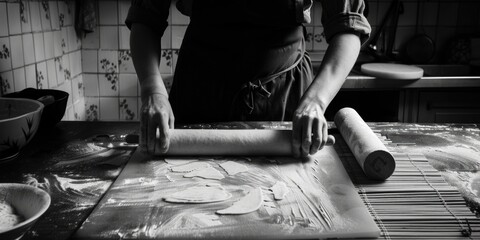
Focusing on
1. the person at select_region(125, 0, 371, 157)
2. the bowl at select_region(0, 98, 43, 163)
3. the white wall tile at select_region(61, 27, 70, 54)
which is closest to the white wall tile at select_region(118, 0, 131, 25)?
the white wall tile at select_region(61, 27, 70, 54)

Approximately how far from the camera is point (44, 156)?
92 cm

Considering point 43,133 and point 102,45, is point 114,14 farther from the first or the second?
point 43,133

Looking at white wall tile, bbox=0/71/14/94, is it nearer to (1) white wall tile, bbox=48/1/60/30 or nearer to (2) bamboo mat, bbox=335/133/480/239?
(1) white wall tile, bbox=48/1/60/30

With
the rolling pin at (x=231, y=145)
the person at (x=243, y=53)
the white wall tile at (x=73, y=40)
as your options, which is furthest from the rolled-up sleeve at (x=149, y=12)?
the white wall tile at (x=73, y=40)

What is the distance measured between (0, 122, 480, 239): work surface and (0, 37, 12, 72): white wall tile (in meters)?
0.35

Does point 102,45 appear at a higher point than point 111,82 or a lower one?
higher

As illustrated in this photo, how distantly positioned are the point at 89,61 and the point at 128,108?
315 mm

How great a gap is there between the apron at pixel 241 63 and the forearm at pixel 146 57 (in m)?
0.13

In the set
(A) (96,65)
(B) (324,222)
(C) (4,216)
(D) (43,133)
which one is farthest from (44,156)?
(A) (96,65)

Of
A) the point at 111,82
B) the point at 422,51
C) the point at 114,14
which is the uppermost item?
the point at 114,14

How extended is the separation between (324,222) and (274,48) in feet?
2.13

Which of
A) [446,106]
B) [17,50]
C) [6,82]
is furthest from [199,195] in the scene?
[446,106]

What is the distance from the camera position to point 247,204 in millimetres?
703

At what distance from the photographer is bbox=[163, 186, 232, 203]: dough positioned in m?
0.71
